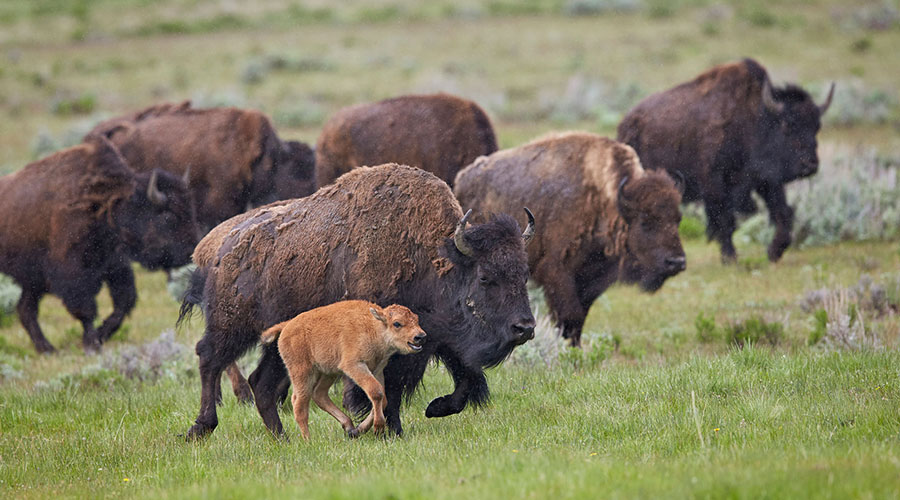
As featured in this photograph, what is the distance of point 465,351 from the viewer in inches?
268

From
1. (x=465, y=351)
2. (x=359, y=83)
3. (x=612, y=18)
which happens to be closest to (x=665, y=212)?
(x=465, y=351)

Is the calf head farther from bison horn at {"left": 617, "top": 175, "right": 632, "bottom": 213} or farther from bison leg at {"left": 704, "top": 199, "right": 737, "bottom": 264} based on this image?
bison leg at {"left": 704, "top": 199, "right": 737, "bottom": 264}

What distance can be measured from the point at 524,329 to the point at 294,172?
934 cm

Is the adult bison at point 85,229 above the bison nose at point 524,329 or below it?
below

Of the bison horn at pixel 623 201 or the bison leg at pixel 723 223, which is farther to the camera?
the bison leg at pixel 723 223

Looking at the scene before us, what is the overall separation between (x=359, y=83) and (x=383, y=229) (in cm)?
2462

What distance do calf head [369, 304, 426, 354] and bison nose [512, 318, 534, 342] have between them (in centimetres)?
59

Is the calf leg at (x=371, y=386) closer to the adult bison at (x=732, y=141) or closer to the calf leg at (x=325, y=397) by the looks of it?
the calf leg at (x=325, y=397)

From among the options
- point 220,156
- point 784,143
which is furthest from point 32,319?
point 784,143

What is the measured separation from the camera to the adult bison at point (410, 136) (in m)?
13.2

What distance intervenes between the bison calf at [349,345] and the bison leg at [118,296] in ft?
20.5

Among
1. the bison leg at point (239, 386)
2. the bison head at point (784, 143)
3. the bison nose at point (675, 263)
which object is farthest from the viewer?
the bison head at point (784, 143)

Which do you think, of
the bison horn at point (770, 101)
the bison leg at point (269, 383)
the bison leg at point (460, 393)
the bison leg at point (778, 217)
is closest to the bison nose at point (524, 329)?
the bison leg at point (460, 393)

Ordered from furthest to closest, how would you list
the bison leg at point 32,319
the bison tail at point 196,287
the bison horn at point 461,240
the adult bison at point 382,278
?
the bison leg at point 32,319, the bison tail at point 196,287, the adult bison at point 382,278, the bison horn at point 461,240
